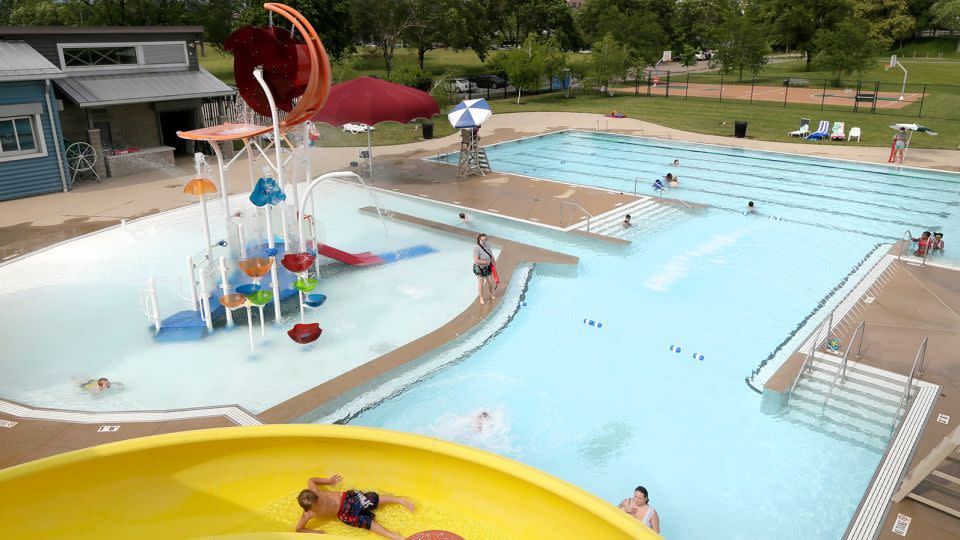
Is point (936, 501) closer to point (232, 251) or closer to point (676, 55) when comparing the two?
point (232, 251)

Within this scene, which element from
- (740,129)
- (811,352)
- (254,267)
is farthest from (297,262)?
(740,129)

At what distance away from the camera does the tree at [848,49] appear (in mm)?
40562

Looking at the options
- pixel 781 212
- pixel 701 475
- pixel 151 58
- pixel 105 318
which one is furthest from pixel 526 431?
pixel 151 58

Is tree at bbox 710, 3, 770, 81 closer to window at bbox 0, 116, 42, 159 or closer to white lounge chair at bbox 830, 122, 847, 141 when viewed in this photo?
white lounge chair at bbox 830, 122, 847, 141

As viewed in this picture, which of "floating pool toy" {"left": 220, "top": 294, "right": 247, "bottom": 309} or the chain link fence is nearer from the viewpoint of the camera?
"floating pool toy" {"left": 220, "top": 294, "right": 247, "bottom": 309}

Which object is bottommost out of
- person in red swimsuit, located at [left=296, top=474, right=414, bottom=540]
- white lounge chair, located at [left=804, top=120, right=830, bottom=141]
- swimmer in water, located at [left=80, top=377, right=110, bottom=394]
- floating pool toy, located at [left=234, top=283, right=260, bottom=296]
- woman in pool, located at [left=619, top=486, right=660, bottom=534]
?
woman in pool, located at [left=619, top=486, right=660, bottom=534]

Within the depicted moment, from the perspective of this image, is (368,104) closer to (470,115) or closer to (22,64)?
(470,115)

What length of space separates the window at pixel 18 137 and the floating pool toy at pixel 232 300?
41.9 ft

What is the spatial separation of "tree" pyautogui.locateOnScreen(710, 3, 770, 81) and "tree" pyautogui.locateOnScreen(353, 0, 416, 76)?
22.4 meters

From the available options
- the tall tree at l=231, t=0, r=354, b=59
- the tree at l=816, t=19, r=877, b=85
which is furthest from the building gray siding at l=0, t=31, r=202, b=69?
the tree at l=816, t=19, r=877, b=85

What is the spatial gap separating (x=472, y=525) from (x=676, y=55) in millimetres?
76708

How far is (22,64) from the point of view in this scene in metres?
19.0

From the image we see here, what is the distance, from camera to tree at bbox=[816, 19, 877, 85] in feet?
133

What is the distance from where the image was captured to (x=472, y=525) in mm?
6418
